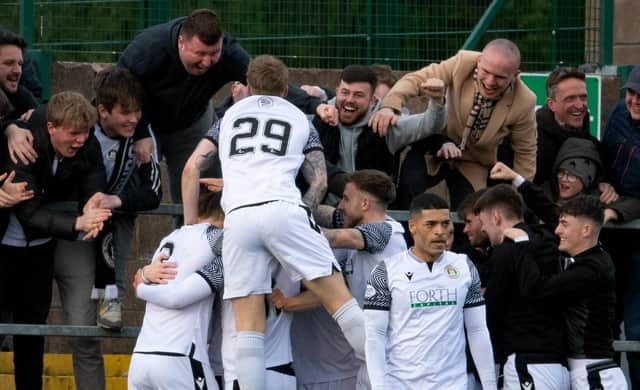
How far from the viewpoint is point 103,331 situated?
28.8ft

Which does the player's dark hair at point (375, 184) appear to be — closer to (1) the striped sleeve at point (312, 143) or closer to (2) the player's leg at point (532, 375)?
(1) the striped sleeve at point (312, 143)

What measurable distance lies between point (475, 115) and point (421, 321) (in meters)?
1.81

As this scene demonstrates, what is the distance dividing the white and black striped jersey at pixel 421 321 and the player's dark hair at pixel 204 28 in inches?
69.7

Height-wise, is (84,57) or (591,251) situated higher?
(84,57)

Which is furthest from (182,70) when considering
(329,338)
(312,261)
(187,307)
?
(329,338)

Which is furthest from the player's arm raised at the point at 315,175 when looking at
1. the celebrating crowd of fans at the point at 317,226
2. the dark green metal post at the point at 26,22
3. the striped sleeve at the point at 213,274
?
the dark green metal post at the point at 26,22

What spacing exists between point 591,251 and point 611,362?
2.07ft

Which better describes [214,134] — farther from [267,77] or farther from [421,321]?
[421,321]

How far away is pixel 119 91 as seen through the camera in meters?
8.83

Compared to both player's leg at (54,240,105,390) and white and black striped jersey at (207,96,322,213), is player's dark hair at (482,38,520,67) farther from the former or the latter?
player's leg at (54,240,105,390)

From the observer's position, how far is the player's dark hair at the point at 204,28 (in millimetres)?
8969

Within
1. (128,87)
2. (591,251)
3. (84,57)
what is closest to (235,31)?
(84,57)

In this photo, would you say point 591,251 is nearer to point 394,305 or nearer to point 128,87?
point 394,305

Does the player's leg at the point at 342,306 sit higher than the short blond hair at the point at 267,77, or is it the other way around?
the short blond hair at the point at 267,77
